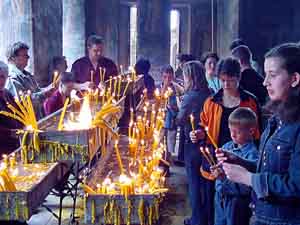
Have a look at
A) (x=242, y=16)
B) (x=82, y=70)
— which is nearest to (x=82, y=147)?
(x=82, y=70)

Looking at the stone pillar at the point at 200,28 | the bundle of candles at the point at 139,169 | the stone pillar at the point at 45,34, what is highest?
the stone pillar at the point at 200,28

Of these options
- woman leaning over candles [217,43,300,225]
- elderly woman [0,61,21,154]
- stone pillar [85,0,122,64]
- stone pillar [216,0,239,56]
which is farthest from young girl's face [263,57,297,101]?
stone pillar [216,0,239,56]

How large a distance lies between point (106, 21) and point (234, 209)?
1133 centimetres

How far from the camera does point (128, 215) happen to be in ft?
10.6

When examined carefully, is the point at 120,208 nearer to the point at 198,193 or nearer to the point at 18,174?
the point at 18,174

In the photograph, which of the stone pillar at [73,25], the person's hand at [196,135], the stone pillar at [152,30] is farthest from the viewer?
the stone pillar at [152,30]

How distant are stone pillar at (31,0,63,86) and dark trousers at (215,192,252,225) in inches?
170

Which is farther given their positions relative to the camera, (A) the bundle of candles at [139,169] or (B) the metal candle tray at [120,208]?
(A) the bundle of candles at [139,169]

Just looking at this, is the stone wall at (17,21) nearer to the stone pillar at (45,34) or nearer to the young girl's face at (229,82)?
the stone pillar at (45,34)

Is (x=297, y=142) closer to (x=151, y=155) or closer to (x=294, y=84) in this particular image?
(x=294, y=84)

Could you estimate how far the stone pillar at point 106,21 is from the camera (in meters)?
12.2

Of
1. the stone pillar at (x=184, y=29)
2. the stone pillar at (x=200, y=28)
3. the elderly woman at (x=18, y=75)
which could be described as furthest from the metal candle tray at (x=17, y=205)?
the stone pillar at (x=184, y=29)

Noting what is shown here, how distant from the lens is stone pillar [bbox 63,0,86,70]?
1146cm

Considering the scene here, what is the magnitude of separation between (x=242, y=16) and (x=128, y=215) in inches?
386
